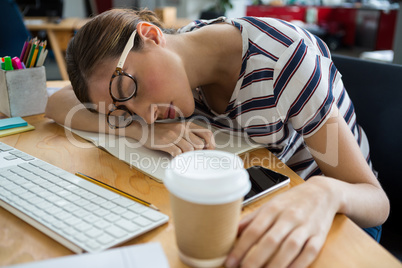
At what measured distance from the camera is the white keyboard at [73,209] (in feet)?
1.60

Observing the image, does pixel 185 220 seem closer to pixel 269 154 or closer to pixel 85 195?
pixel 85 195

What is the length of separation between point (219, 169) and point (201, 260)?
0.12m

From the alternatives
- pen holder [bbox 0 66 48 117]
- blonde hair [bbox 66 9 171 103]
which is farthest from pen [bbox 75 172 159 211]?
pen holder [bbox 0 66 48 117]

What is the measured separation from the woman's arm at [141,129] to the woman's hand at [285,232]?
33 cm

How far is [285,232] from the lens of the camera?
46 centimetres

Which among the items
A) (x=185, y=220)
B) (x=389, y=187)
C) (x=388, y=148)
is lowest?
(x=389, y=187)

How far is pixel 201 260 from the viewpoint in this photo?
17.4 inches

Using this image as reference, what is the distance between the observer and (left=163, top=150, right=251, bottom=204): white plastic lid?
0.38 metres

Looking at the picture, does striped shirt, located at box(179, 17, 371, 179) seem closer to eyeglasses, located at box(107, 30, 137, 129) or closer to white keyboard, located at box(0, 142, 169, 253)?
eyeglasses, located at box(107, 30, 137, 129)

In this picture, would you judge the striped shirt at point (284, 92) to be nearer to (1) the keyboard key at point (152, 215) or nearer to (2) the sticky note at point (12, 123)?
(1) the keyboard key at point (152, 215)

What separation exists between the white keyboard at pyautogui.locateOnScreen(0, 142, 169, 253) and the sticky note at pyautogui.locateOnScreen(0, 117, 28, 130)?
313 mm

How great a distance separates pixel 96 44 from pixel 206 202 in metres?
0.56

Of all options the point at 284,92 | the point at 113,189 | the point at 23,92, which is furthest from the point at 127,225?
the point at 23,92

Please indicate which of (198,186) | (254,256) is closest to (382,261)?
(254,256)
